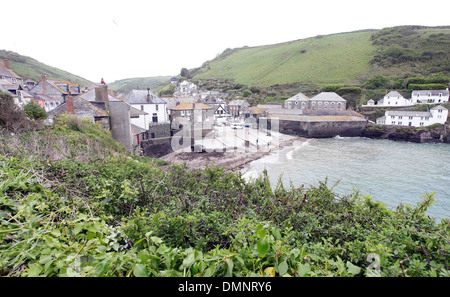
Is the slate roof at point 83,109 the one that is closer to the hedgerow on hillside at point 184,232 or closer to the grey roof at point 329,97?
the hedgerow on hillside at point 184,232

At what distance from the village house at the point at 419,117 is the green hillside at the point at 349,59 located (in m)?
32.2

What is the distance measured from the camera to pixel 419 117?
47.5m

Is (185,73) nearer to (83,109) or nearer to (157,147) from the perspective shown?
(157,147)

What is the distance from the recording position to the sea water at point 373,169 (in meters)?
19.7

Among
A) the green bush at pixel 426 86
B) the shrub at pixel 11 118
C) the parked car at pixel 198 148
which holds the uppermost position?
the green bush at pixel 426 86

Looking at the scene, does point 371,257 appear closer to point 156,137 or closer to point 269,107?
point 156,137

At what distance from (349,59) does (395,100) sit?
43393 millimetres

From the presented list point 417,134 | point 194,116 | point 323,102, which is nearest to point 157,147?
point 194,116

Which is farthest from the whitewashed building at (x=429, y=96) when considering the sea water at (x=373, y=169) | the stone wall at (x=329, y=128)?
the sea water at (x=373, y=169)

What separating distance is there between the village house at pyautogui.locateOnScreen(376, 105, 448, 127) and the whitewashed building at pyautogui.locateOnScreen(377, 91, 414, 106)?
10.8m

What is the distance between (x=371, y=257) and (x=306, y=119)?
52762mm

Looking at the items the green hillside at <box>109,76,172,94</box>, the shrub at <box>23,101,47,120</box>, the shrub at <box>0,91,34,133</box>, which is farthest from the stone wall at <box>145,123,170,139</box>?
the green hillside at <box>109,76,172,94</box>
